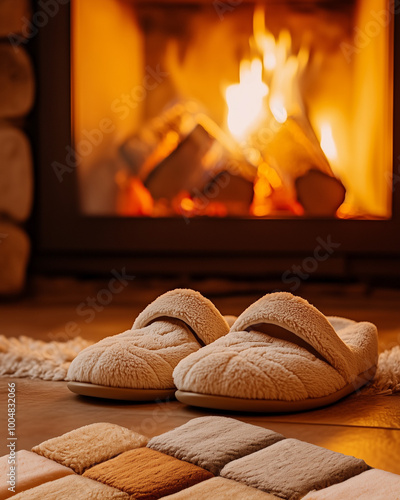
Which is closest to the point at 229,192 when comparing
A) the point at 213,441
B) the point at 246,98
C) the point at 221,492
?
the point at 246,98

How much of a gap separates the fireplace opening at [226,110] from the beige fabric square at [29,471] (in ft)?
4.15

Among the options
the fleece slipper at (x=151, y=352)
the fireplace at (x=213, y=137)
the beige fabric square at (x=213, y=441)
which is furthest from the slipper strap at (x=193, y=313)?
the fireplace at (x=213, y=137)

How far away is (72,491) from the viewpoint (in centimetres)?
65

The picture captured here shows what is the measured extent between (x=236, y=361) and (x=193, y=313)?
16 cm

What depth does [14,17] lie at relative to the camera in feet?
6.28

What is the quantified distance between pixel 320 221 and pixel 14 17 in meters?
0.95

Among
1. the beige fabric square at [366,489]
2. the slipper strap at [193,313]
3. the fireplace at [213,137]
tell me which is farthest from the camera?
the fireplace at [213,137]

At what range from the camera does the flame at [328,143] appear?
192 centimetres

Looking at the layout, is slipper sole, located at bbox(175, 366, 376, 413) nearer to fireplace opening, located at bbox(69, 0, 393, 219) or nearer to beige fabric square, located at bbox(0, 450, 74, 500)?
beige fabric square, located at bbox(0, 450, 74, 500)

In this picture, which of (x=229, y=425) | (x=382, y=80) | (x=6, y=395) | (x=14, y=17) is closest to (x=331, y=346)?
(x=229, y=425)

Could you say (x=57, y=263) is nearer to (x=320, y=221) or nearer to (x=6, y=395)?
(x=320, y=221)

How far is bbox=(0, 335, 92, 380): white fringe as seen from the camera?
1.15 metres

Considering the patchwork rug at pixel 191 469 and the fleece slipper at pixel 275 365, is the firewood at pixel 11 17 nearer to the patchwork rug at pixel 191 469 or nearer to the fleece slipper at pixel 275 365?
the fleece slipper at pixel 275 365

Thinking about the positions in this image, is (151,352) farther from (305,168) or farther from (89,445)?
(305,168)
